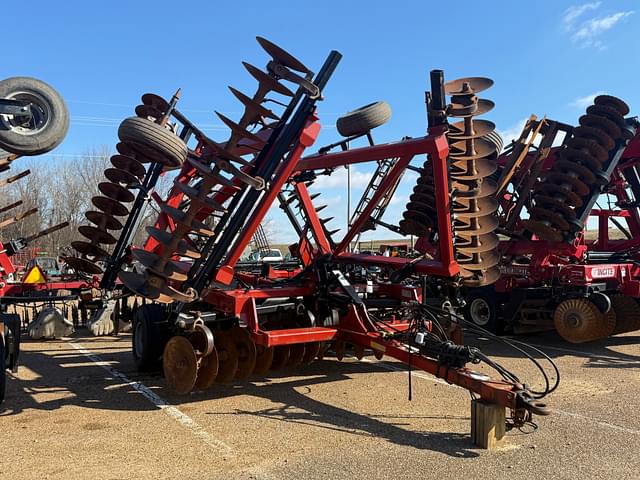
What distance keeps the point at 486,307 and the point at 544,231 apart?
79.4 inches

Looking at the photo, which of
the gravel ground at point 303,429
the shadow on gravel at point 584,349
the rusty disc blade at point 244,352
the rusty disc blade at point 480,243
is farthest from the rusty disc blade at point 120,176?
the shadow on gravel at point 584,349

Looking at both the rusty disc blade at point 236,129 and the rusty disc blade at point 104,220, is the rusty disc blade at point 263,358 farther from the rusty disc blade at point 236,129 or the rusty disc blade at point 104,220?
the rusty disc blade at point 104,220

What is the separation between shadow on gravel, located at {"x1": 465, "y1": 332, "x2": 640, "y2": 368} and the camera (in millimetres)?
8195

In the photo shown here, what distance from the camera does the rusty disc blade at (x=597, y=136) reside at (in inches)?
372

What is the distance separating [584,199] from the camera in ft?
31.2

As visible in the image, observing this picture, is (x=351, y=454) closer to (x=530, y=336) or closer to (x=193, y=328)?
(x=193, y=328)

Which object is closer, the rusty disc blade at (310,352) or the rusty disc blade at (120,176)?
the rusty disc blade at (310,352)

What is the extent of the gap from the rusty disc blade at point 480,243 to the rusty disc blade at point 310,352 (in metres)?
2.25

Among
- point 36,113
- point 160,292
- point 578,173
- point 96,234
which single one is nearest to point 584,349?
point 578,173

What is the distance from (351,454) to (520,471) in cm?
122

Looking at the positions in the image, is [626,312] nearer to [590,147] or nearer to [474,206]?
[590,147]

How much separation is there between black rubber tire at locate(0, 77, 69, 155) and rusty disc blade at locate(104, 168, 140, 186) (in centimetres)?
360

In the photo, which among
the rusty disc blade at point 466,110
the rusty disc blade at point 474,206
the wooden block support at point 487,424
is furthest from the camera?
the rusty disc blade at point 474,206

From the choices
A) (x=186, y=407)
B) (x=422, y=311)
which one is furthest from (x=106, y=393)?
(x=422, y=311)
